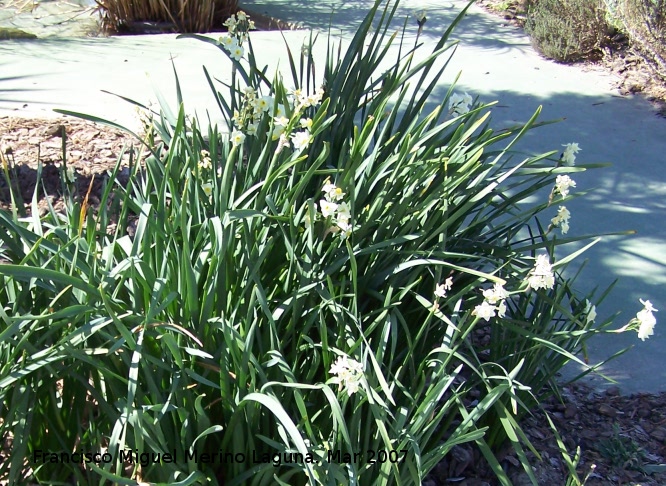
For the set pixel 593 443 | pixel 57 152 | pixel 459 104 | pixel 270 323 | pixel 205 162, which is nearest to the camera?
pixel 270 323

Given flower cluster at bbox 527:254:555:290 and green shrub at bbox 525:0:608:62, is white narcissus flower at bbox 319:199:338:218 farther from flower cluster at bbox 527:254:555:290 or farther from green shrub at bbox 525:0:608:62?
green shrub at bbox 525:0:608:62

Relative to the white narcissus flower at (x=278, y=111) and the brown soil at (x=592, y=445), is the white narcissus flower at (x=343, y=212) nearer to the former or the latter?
the white narcissus flower at (x=278, y=111)

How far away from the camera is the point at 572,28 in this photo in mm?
5980

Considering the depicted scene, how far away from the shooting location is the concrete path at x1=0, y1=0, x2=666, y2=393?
3.46 meters

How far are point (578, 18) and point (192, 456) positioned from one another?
5.16m

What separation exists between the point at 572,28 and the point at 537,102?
1038 millimetres

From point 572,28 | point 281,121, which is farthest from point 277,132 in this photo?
point 572,28

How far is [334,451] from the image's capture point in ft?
6.23

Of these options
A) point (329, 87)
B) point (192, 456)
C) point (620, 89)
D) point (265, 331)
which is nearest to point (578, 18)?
point (620, 89)

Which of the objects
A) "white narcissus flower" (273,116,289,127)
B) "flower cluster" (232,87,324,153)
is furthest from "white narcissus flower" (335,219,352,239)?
"white narcissus flower" (273,116,289,127)

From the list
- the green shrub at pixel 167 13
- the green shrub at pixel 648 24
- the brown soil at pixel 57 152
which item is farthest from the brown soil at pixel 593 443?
the green shrub at pixel 167 13

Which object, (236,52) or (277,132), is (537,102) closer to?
(236,52)

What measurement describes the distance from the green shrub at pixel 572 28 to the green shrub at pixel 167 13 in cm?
297

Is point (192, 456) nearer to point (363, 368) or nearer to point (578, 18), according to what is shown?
point (363, 368)
